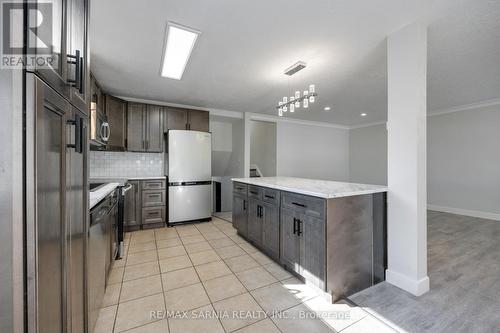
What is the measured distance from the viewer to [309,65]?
268 cm

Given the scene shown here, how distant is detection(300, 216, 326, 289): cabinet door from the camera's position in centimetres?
177

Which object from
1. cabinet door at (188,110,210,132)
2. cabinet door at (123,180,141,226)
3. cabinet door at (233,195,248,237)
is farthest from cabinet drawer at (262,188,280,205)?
cabinet door at (188,110,210,132)

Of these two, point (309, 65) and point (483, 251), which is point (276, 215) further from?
point (483, 251)

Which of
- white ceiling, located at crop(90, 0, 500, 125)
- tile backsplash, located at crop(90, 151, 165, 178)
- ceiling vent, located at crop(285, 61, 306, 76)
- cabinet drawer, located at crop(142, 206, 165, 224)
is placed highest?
white ceiling, located at crop(90, 0, 500, 125)

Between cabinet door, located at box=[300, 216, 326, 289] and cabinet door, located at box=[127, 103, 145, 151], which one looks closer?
cabinet door, located at box=[300, 216, 326, 289]

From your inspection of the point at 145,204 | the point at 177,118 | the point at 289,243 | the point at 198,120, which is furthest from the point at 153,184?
the point at 289,243

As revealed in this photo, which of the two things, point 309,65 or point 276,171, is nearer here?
point 309,65

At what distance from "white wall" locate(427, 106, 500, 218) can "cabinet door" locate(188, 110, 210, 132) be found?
5.52m

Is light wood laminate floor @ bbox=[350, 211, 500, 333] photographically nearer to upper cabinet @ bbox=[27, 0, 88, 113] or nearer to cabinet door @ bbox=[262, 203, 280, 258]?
cabinet door @ bbox=[262, 203, 280, 258]

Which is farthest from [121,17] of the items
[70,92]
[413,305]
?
[413,305]

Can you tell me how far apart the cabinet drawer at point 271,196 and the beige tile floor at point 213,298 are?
28.5 inches

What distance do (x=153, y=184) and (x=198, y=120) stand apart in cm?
160

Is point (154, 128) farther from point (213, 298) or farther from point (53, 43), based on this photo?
point (53, 43)

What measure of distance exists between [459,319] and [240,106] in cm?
437
